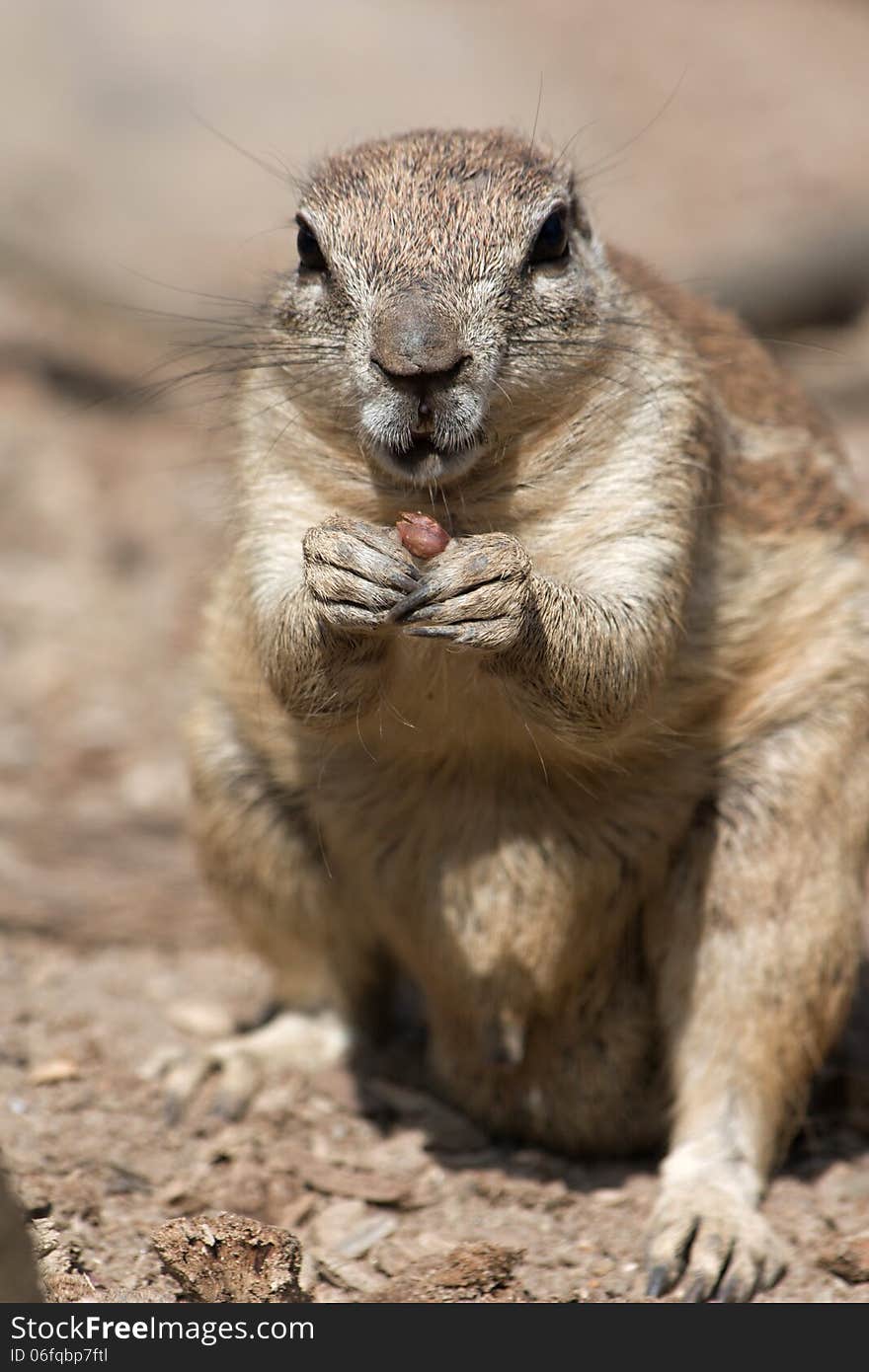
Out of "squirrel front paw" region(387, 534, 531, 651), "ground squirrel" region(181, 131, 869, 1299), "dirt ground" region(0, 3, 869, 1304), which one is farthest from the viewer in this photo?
"dirt ground" region(0, 3, 869, 1304)

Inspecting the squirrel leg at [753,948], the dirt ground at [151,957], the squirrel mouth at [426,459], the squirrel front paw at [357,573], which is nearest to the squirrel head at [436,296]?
the squirrel mouth at [426,459]

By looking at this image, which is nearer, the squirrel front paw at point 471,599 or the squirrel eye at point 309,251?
the squirrel front paw at point 471,599

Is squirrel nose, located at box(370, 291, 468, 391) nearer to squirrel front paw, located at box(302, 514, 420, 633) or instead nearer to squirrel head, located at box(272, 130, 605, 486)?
squirrel head, located at box(272, 130, 605, 486)

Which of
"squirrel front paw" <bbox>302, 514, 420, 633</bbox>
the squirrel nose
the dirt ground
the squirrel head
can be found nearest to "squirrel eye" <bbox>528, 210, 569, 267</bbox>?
the squirrel head

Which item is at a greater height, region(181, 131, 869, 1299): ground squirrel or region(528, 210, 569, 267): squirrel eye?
region(528, 210, 569, 267): squirrel eye

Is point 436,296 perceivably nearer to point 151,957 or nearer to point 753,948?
point 753,948

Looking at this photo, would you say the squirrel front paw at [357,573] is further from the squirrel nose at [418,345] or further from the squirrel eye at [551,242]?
the squirrel eye at [551,242]
